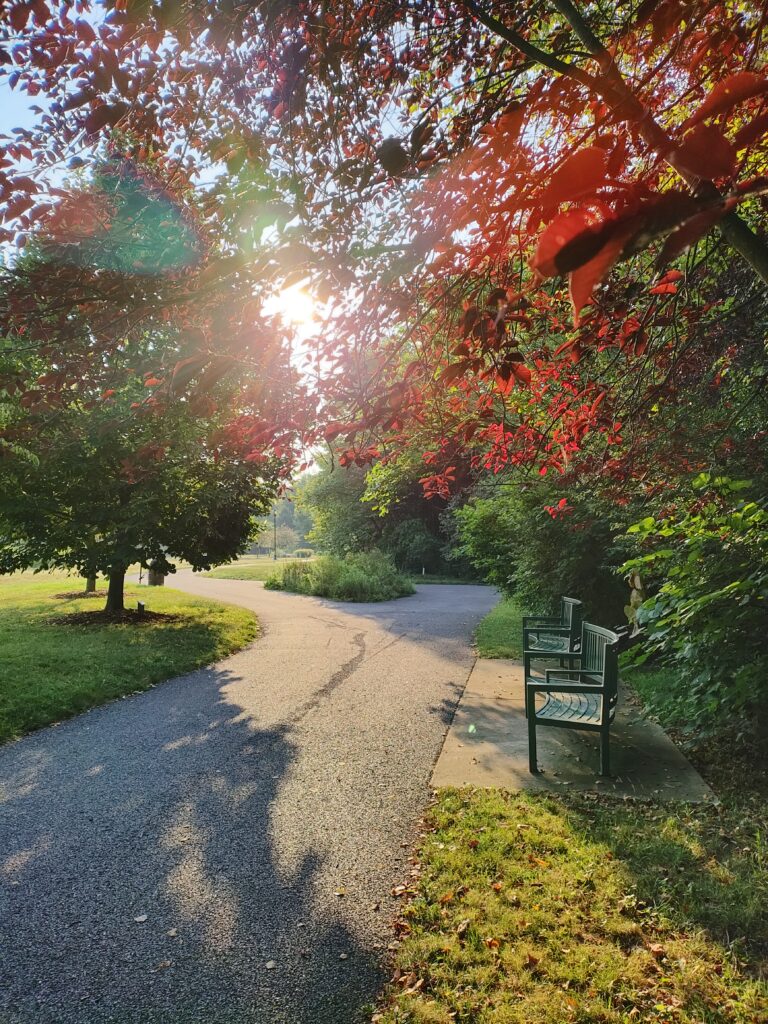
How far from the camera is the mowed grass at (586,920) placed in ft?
7.74

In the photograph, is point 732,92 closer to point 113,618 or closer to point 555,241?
point 555,241

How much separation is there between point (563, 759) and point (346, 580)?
50.3 ft

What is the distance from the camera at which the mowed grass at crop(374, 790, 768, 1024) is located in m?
2.36

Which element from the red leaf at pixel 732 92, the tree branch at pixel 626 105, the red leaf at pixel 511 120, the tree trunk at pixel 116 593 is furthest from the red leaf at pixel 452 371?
the tree trunk at pixel 116 593

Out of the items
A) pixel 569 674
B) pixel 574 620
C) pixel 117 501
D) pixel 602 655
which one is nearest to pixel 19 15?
pixel 602 655

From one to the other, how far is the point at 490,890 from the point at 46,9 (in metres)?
4.72

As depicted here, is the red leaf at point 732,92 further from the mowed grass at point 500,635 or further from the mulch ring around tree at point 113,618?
the mulch ring around tree at point 113,618

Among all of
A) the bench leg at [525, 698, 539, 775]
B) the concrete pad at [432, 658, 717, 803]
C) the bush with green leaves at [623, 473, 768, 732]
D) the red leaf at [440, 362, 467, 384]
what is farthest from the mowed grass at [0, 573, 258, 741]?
the bush with green leaves at [623, 473, 768, 732]

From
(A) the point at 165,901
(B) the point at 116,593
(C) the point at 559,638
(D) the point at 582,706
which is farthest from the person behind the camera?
(B) the point at 116,593

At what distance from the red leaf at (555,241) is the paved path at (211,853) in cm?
288

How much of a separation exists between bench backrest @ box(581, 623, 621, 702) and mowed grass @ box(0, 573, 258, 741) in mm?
5810

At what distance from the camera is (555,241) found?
27.7 inches

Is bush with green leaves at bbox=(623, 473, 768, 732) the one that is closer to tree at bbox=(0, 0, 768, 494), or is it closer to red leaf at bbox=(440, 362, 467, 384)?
tree at bbox=(0, 0, 768, 494)

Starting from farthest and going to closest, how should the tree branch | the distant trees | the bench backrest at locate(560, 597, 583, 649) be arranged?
the distant trees < the bench backrest at locate(560, 597, 583, 649) < the tree branch
